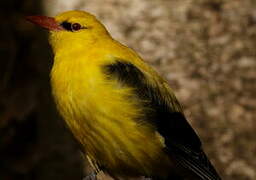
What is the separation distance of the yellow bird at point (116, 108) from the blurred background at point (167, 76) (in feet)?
8.66

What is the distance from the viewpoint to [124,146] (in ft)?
15.8

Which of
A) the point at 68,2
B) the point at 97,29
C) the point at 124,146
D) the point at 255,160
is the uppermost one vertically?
the point at 68,2

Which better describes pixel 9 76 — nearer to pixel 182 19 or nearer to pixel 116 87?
pixel 182 19

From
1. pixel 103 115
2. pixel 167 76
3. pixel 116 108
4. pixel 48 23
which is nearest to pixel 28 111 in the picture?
pixel 167 76

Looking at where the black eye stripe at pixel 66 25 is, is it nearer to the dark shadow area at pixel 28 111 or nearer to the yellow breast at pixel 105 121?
the yellow breast at pixel 105 121

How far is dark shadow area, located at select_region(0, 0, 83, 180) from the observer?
8.67 metres

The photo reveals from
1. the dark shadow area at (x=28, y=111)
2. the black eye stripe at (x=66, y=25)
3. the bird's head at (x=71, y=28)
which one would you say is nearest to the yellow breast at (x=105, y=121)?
the bird's head at (x=71, y=28)

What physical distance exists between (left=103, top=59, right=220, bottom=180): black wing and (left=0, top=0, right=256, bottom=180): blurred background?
2.54m

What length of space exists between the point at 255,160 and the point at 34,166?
308cm

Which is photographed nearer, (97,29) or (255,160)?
(97,29)

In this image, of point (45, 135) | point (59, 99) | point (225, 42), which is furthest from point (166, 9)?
point (59, 99)

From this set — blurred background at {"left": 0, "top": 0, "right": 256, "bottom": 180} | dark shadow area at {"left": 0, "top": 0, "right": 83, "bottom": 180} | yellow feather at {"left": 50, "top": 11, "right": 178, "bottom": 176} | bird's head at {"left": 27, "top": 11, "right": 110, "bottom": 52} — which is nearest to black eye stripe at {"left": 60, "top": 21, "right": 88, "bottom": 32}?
bird's head at {"left": 27, "top": 11, "right": 110, "bottom": 52}

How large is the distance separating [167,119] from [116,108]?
1.67 ft

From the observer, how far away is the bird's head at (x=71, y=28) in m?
5.36
